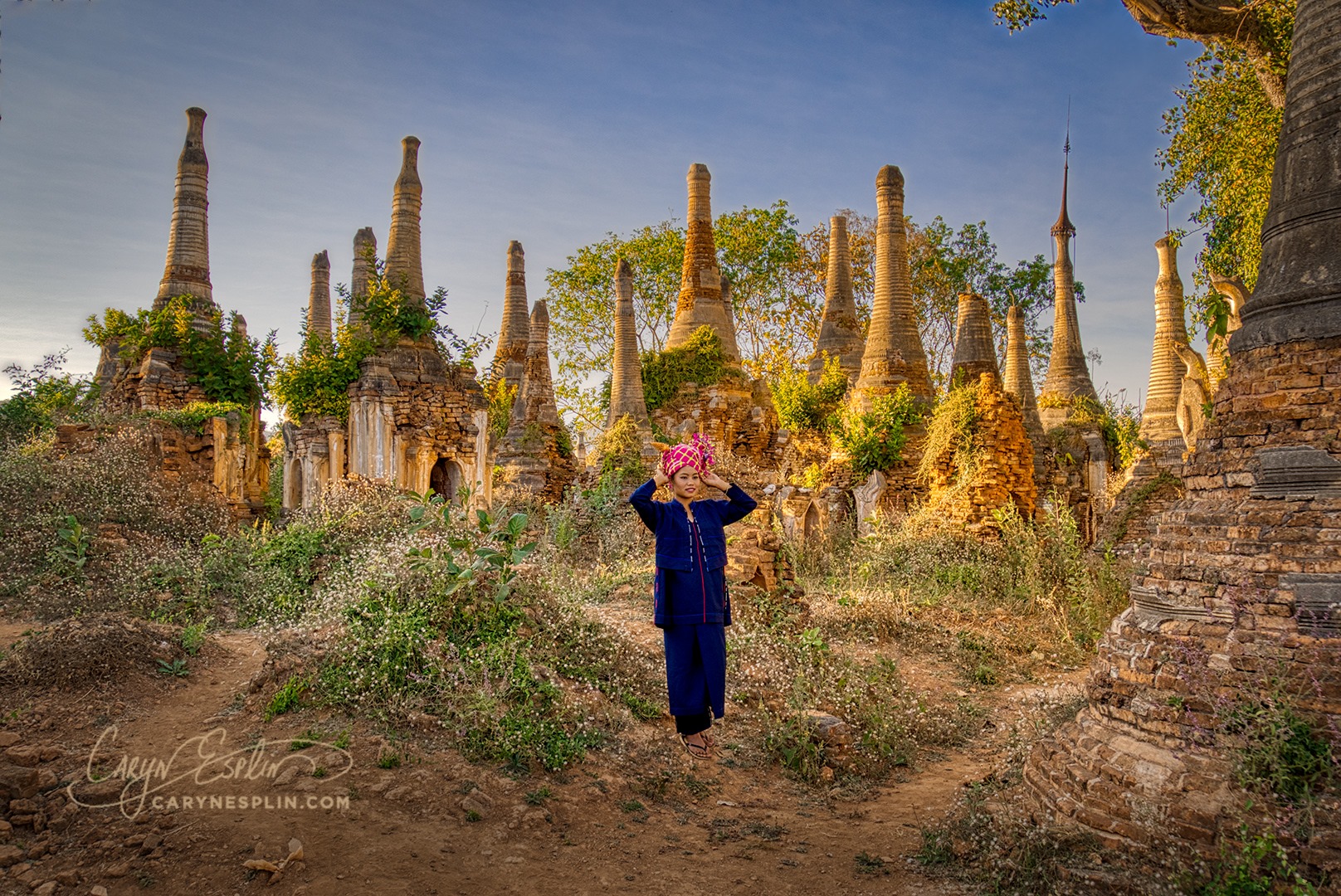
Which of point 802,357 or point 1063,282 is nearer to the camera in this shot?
point 1063,282

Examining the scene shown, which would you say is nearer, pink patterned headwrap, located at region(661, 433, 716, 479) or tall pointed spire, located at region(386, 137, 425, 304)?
→ pink patterned headwrap, located at region(661, 433, 716, 479)

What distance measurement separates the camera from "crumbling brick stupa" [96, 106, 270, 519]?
45.2 ft

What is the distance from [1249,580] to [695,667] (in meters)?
2.86

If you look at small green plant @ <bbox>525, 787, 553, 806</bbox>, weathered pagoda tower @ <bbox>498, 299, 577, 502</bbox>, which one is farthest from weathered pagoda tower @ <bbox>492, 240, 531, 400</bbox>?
small green plant @ <bbox>525, 787, 553, 806</bbox>

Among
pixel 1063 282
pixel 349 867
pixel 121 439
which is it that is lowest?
pixel 349 867

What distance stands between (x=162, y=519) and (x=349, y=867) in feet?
31.7

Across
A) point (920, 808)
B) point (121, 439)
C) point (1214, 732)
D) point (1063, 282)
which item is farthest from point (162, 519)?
point (1063, 282)

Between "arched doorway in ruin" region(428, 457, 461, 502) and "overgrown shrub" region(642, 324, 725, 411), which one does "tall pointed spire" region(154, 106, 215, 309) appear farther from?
"overgrown shrub" region(642, 324, 725, 411)

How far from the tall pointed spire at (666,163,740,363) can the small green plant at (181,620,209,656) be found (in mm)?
14458

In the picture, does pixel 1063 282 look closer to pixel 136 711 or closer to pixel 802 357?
pixel 802 357

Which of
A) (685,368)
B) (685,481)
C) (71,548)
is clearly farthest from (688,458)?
(685,368)

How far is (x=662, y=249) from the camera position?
28.9m

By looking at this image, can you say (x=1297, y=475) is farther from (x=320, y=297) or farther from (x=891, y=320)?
(x=320, y=297)

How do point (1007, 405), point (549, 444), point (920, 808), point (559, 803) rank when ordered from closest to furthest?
point (559, 803)
point (920, 808)
point (1007, 405)
point (549, 444)
